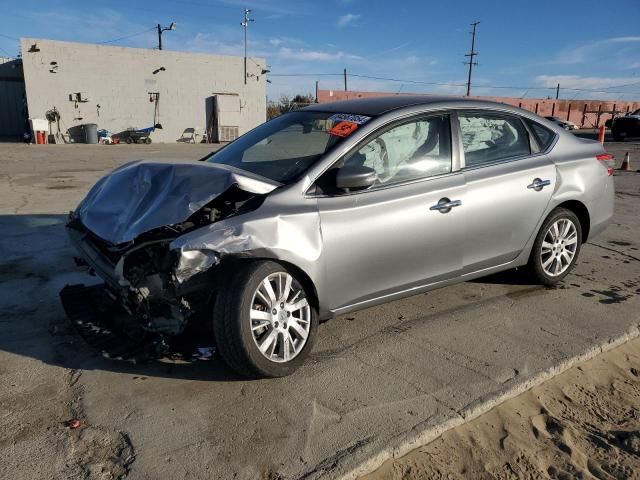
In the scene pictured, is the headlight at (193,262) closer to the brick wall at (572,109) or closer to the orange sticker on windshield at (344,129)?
the orange sticker on windshield at (344,129)

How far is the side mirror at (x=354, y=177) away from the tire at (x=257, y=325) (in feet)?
2.20

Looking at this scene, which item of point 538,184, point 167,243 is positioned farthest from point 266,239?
point 538,184

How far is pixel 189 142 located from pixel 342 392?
29.6m

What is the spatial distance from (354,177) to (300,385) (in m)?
1.33

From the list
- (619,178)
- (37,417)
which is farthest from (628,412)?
(619,178)

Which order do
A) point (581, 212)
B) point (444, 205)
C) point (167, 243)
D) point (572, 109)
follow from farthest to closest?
point (572, 109) → point (581, 212) → point (444, 205) → point (167, 243)

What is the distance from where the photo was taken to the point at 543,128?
483 cm

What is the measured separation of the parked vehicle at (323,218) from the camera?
312 centimetres

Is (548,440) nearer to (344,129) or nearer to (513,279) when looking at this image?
(344,129)

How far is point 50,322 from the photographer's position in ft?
13.0

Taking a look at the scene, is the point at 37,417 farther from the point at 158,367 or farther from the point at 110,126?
the point at 110,126

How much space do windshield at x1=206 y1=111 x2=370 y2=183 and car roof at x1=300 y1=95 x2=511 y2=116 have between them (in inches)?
4.3

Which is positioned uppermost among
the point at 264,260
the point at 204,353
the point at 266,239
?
the point at 266,239

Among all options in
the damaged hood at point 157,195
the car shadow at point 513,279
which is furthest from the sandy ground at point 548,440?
the damaged hood at point 157,195
